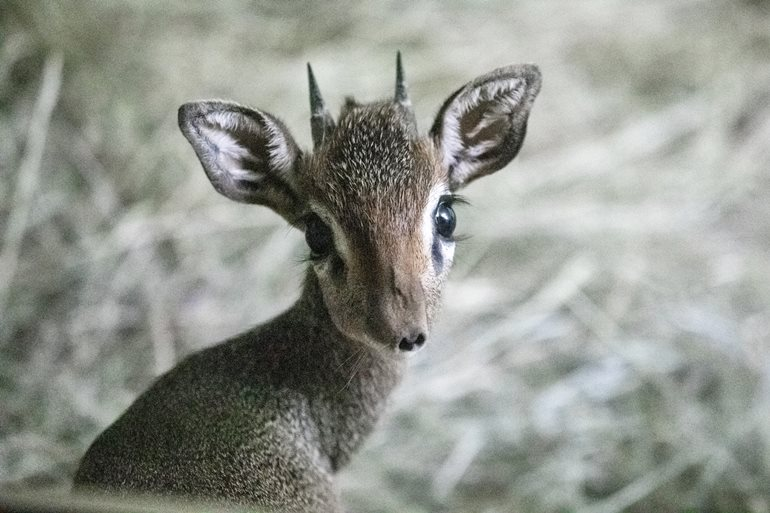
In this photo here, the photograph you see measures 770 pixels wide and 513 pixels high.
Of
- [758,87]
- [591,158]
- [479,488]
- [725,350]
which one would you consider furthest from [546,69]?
[479,488]

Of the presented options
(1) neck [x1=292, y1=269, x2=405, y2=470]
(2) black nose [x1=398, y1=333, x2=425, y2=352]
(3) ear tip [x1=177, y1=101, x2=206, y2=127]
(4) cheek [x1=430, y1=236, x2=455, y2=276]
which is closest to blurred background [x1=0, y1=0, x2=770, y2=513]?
(1) neck [x1=292, y1=269, x2=405, y2=470]

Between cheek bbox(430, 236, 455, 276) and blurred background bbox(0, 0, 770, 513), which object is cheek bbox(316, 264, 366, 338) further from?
blurred background bbox(0, 0, 770, 513)

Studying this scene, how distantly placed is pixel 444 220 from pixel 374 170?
0.83 ft

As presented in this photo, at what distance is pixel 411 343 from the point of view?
2.47m

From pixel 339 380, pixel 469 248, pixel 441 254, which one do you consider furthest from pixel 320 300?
pixel 469 248

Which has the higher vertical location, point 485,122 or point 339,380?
point 485,122

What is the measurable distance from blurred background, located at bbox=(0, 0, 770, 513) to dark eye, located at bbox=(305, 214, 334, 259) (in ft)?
4.01

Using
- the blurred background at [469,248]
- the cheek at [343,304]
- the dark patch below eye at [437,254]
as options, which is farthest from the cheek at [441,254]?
the blurred background at [469,248]

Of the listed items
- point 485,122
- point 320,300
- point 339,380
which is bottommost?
point 339,380

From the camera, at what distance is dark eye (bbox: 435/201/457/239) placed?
271 centimetres

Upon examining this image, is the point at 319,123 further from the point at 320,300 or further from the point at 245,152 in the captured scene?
the point at 320,300

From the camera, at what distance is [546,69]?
21.0 ft

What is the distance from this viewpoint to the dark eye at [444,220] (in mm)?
2715

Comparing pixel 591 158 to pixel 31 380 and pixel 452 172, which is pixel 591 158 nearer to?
pixel 452 172
